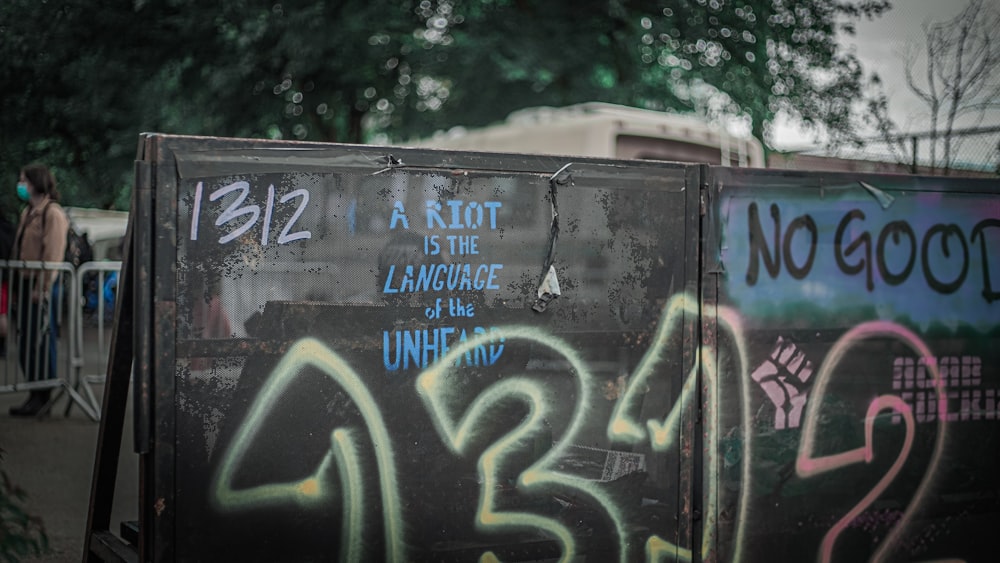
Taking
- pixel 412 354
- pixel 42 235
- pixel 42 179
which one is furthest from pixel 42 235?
pixel 412 354

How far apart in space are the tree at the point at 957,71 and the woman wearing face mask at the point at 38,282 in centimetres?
676

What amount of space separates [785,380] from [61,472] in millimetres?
4610

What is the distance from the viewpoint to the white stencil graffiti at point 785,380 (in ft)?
11.5

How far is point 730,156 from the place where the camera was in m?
11.7

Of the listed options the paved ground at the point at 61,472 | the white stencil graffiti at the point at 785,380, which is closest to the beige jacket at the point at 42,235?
the paved ground at the point at 61,472

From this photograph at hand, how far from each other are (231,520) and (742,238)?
6.29ft

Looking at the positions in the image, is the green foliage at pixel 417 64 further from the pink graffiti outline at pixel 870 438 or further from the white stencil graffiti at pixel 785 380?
the white stencil graffiti at pixel 785 380

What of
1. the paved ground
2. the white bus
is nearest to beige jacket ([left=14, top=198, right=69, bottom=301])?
the paved ground

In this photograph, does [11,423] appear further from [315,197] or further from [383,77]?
[383,77]

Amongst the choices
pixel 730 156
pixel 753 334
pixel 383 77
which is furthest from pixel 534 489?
pixel 383 77

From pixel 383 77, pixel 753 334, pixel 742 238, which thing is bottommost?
pixel 753 334

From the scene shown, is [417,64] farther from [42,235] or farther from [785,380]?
[785,380]

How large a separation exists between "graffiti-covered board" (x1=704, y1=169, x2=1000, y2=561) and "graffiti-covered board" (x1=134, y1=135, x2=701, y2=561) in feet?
0.55

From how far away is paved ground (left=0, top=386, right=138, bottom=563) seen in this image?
5.02 metres
